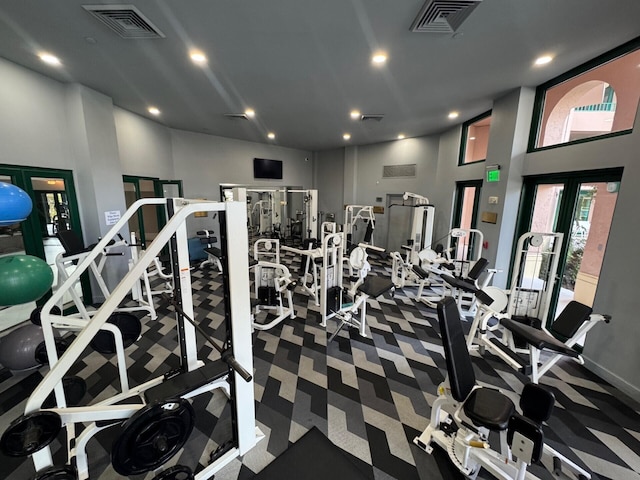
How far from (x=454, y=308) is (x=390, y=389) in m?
1.17

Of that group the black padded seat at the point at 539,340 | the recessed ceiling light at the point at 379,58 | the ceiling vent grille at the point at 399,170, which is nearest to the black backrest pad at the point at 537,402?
the black padded seat at the point at 539,340

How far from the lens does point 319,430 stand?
75.1 inches

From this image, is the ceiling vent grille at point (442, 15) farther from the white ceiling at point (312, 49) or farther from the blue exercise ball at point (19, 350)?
the blue exercise ball at point (19, 350)

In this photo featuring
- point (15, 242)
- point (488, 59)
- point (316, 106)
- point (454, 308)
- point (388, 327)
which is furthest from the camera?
point (316, 106)

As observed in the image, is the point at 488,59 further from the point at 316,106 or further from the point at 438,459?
the point at 438,459

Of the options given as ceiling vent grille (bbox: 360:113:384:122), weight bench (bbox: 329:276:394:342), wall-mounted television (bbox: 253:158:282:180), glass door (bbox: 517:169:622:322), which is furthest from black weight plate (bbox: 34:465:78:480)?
wall-mounted television (bbox: 253:158:282:180)

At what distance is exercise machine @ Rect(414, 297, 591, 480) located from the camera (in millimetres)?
1234

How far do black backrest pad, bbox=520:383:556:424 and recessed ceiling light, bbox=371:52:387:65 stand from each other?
3.06 meters

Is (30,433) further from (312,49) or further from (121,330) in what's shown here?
(312,49)

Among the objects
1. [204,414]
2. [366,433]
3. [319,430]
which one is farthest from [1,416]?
[366,433]

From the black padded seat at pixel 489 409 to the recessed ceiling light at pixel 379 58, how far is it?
3.12 m

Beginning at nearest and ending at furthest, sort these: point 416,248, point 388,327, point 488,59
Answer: point 488,59
point 388,327
point 416,248

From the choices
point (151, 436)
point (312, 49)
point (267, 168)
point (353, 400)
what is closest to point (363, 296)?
point (353, 400)

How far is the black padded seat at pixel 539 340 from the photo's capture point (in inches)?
76.7
